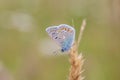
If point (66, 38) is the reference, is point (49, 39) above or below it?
above

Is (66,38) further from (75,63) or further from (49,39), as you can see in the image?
(49,39)

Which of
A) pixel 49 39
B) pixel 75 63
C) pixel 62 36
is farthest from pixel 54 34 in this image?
pixel 49 39

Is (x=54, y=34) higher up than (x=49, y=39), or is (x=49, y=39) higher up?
(x=49, y=39)

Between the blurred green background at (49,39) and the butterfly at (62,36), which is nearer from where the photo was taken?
the butterfly at (62,36)

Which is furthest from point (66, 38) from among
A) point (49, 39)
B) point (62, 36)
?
point (49, 39)

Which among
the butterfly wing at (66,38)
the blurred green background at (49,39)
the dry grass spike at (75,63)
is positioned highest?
the blurred green background at (49,39)

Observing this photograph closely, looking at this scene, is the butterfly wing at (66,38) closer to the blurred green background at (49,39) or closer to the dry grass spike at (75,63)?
the dry grass spike at (75,63)

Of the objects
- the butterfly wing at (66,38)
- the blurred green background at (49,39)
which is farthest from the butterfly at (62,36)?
the blurred green background at (49,39)

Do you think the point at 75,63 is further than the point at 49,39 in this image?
No

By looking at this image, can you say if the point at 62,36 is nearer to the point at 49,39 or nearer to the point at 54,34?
the point at 54,34

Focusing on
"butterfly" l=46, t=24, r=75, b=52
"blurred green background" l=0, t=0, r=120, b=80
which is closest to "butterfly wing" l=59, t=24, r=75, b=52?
"butterfly" l=46, t=24, r=75, b=52
